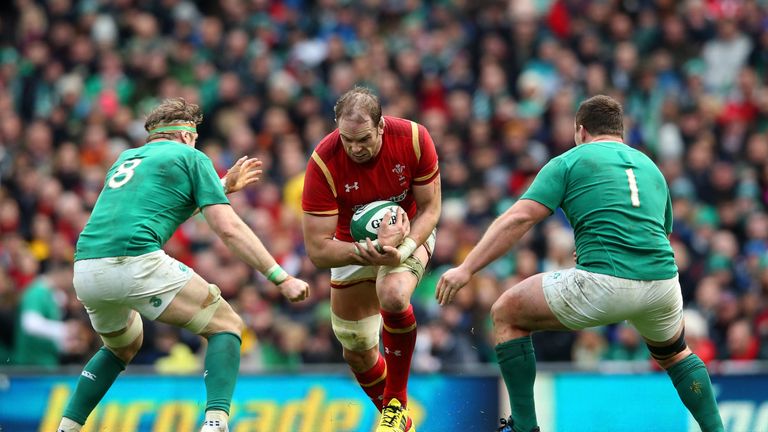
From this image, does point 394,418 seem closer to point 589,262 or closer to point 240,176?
point 589,262

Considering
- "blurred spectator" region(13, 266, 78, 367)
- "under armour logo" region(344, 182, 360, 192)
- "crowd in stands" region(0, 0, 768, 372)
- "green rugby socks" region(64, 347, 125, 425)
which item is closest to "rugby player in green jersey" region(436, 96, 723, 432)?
"under armour logo" region(344, 182, 360, 192)

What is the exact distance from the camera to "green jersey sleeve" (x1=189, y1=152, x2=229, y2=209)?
28.7 ft

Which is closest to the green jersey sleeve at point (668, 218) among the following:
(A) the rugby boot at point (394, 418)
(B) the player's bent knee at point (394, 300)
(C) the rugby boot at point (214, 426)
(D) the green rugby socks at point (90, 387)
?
(B) the player's bent knee at point (394, 300)

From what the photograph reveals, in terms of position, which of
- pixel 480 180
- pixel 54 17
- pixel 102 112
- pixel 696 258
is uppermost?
pixel 54 17

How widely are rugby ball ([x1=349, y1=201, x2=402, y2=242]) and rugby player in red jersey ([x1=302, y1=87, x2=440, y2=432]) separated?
67mm

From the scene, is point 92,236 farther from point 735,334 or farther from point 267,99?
point 267,99

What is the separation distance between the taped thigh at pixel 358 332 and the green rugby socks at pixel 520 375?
5.19ft

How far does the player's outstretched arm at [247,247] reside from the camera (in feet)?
28.4

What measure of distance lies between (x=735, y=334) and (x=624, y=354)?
4.16ft

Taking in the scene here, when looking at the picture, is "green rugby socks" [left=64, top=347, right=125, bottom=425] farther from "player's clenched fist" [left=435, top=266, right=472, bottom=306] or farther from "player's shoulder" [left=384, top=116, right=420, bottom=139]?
"player's shoulder" [left=384, top=116, right=420, bottom=139]

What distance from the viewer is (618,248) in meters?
8.38

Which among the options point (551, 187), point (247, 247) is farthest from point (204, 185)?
point (551, 187)

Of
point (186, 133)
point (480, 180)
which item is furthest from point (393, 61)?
point (186, 133)

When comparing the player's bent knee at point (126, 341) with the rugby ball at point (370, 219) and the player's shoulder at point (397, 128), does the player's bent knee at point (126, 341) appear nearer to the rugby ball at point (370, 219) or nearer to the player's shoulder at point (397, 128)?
the rugby ball at point (370, 219)
